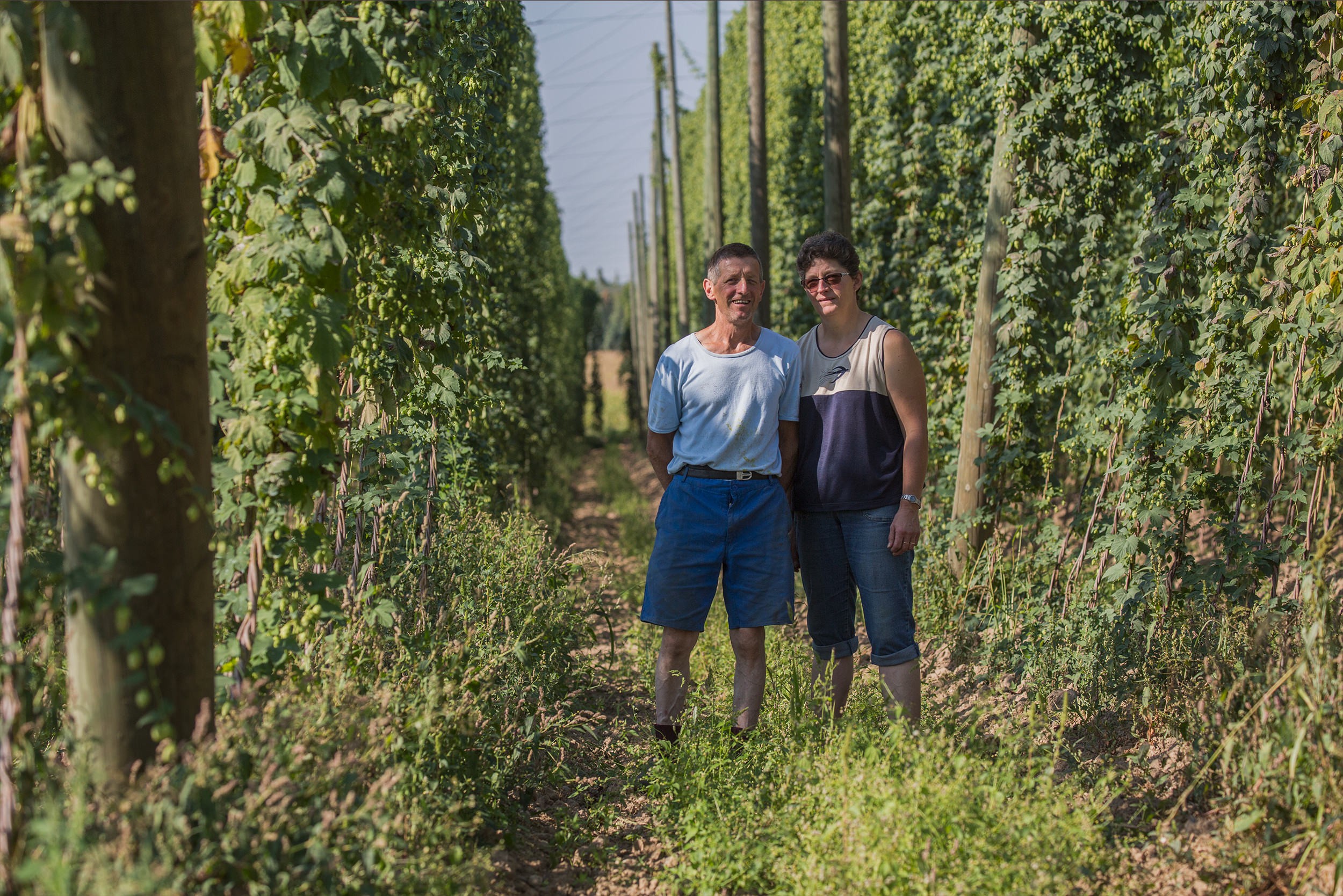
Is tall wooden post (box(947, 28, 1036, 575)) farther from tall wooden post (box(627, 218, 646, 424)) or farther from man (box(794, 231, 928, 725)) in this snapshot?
tall wooden post (box(627, 218, 646, 424))

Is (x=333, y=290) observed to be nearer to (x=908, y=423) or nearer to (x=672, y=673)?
(x=672, y=673)

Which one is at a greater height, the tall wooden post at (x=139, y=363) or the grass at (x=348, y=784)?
the tall wooden post at (x=139, y=363)

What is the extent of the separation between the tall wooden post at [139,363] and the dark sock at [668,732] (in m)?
1.82

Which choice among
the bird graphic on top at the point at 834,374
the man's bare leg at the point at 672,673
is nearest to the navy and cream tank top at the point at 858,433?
the bird graphic on top at the point at 834,374

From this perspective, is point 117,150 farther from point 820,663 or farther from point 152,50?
point 820,663

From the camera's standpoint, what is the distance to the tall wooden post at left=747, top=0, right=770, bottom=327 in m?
9.09

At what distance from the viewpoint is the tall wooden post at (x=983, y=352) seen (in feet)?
18.0

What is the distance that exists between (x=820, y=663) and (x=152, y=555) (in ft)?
8.00

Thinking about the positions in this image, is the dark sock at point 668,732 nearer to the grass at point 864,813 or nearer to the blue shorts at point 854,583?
the grass at point 864,813

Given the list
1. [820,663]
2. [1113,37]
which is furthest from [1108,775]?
[1113,37]

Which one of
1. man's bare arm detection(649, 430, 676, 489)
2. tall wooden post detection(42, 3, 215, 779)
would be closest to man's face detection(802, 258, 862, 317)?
man's bare arm detection(649, 430, 676, 489)

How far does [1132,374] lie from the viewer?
4.66m

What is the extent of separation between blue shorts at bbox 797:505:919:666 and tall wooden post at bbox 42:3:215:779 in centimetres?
214

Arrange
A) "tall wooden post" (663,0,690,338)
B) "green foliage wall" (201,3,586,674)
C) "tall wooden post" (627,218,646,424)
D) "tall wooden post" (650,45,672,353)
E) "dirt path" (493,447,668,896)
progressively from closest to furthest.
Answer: "green foliage wall" (201,3,586,674), "dirt path" (493,447,668,896), "tall wooden post" (663,0,690,338), "tall wooden post" (650,45,672,353), "tall wooden post" (627,218,646,424)
